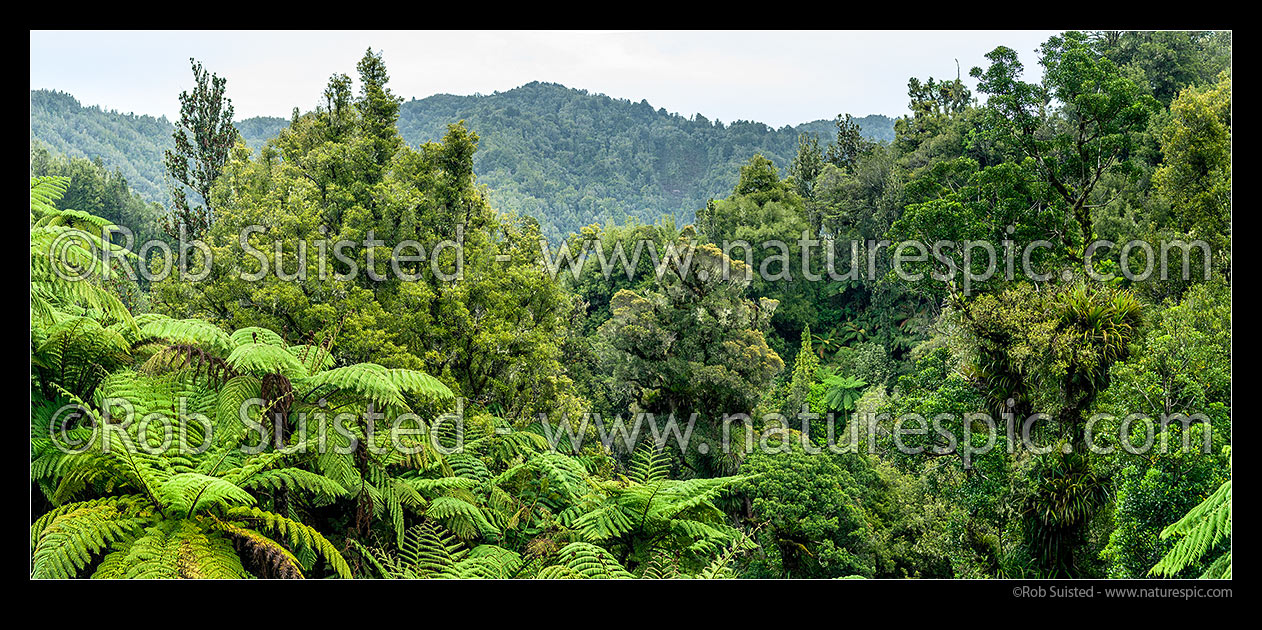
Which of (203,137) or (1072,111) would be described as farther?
(203,137)

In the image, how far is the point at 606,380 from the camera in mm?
17016

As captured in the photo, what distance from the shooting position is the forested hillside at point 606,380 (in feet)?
11.0

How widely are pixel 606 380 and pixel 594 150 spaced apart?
3004cm

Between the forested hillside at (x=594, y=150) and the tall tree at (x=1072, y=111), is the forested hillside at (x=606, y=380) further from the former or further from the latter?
the forested hillside at (x=594, y=150)

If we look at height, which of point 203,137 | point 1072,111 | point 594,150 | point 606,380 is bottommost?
point 606,380

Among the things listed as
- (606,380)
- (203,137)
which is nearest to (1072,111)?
(606,380)

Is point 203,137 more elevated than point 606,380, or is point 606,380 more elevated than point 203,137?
point 203,137

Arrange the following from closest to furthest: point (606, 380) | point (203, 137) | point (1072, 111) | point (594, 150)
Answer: point (1072, 111)
point (203, 137)
point (606, 380)
point (594, 150)

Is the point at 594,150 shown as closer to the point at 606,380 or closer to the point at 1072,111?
the point at 606,380

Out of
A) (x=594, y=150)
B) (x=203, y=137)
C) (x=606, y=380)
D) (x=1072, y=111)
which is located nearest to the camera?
(x=1072, y=111)

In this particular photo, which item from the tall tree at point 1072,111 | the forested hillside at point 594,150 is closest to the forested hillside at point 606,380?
the tall tree at point 1072,111

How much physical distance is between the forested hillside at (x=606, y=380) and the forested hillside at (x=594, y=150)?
13060mm

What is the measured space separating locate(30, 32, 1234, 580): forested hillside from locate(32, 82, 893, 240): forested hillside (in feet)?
42.8
